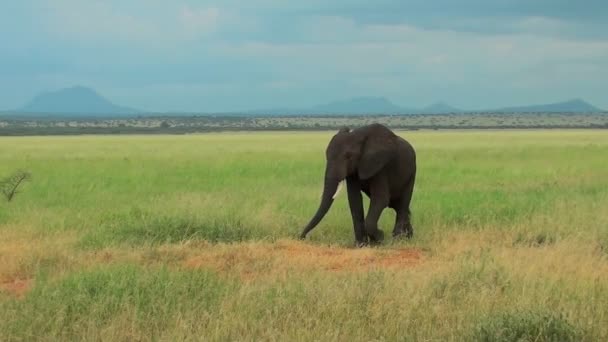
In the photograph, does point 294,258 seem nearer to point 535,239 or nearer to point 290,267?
point 290,267

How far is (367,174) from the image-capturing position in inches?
452

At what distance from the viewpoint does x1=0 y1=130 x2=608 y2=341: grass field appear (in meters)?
6.50

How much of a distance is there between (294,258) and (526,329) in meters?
4.23

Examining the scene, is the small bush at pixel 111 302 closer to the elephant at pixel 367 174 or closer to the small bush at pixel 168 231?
the small bush at pixel 168 231

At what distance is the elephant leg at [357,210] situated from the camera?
11742 millimetres

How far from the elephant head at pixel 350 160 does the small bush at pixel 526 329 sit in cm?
533

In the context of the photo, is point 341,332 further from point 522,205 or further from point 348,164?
point 522,205

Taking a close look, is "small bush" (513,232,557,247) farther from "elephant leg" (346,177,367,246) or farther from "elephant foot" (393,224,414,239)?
"elephant leg" (346,177,367,246)

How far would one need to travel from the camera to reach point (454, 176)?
74.0 feet

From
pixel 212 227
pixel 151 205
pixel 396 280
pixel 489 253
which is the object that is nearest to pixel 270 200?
pixel 151 205

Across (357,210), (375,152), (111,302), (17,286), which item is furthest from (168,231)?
(111,302)

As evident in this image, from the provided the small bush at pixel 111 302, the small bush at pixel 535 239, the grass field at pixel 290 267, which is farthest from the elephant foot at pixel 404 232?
the small bush at pixel 111 302

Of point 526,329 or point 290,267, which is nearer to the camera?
point 526,329

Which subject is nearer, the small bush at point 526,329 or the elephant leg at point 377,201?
the small bush at point 526,329
